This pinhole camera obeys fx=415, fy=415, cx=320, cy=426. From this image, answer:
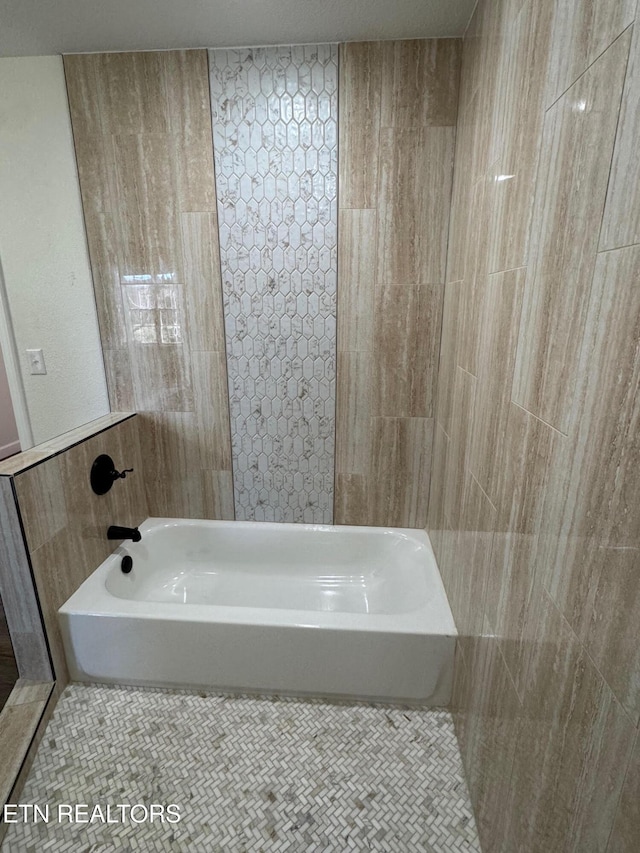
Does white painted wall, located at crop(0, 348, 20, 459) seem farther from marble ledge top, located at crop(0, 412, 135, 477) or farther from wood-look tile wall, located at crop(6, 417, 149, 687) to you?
wood-look tile wall, located at crop(6, 417, 149, 687)

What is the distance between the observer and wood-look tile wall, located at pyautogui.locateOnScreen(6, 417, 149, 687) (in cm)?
147

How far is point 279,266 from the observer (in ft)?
6.24

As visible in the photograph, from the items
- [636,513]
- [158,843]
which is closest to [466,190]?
[636,513]

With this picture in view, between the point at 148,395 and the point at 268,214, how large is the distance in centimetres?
106

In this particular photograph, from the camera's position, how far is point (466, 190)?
5.05 ft

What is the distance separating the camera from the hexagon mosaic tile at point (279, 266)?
1734 millimetres

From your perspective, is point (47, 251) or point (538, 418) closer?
point (538, 418)

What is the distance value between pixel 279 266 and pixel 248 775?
194cm

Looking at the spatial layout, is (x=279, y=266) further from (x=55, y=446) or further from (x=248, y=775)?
(x=248, y=775)

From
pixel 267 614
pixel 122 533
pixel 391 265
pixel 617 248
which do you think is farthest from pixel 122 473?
pixel 617 248

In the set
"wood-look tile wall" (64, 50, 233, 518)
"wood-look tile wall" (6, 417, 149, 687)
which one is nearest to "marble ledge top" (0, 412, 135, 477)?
"wood-look tile wall" (6, 417, 149, 687)

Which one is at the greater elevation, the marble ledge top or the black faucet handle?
the marble ledge top

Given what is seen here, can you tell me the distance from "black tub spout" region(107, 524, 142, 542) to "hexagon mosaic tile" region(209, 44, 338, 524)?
51cm

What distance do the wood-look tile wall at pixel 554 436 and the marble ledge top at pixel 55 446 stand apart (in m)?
1.52
